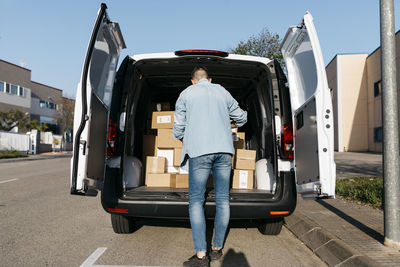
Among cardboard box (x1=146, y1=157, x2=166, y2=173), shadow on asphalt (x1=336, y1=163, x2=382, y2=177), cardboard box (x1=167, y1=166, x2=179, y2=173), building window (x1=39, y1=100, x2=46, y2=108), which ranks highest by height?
building window (x1=39, y1=100, x2=46, y2=108)

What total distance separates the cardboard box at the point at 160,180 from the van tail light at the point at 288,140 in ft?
5.09

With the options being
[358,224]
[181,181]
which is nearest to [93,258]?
[181,181]

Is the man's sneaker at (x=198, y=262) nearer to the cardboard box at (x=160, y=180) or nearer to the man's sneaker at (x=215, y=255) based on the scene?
the man's sneaker at (x=215, y=255)

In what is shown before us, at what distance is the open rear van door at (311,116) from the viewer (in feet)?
11.3

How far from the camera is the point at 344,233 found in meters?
3.93


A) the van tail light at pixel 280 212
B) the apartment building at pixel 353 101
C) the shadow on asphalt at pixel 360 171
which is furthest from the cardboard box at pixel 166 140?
the apartment building at pixel 353 101

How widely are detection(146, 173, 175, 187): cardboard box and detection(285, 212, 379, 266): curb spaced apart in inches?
67.9

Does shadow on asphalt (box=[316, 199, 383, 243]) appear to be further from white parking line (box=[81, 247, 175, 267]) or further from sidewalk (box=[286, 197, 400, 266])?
white parking line (box=[81, 247, 175, 267])

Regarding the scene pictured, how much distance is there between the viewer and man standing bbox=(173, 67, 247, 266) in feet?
10.8

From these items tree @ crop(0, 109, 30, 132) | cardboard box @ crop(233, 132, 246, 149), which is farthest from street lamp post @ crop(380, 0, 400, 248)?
tree @ crop(0, 109, 30, 132)

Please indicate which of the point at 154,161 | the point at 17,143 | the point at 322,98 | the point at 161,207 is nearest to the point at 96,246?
the point at 161,207

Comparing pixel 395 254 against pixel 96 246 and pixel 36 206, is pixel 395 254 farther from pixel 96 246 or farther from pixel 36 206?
pixel 36 206

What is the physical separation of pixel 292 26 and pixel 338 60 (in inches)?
1238

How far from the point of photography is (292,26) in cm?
405
